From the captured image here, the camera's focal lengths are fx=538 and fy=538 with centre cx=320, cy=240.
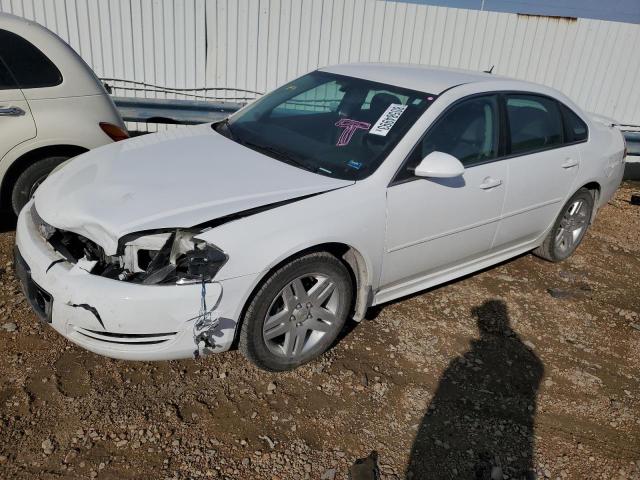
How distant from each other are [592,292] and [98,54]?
263 inches

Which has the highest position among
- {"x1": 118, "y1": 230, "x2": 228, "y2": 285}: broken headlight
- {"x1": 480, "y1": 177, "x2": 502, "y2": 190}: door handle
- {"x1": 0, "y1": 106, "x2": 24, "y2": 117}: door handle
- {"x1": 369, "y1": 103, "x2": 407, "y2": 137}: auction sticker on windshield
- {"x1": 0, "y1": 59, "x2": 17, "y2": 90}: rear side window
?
{"x1": 369, "y1": 103, "x2": 407, "y2": 137}: auction sticker on windshield

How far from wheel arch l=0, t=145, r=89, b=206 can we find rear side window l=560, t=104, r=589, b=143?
4.01m

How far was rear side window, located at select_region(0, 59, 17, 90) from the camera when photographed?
4115mm

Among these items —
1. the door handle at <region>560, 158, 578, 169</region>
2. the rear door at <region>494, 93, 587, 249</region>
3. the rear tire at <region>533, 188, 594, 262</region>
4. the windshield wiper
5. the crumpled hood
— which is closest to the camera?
the crumpled hood

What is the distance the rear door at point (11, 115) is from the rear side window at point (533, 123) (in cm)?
368

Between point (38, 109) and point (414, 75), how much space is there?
293 cm

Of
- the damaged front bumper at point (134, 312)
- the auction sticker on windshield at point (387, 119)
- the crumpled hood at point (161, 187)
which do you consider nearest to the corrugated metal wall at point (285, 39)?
the crumpled hood at point (161, 187)

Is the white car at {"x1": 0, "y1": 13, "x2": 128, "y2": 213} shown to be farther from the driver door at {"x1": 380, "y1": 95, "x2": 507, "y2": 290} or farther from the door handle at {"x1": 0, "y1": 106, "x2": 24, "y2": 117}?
the driver door at {"x1": 380, "y1": 95, "x2": 507, "y2": 290}

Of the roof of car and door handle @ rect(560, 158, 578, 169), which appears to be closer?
the roof of car

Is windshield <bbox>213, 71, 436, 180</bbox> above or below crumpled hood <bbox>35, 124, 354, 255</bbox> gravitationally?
above

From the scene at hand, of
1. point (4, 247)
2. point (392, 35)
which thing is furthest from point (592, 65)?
point (4, 247)

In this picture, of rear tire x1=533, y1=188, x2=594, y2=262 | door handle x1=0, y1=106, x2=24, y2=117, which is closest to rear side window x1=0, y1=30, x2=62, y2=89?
door handle x1=0, y1=106, x2=24, y2=117

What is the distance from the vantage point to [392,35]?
25.7 feet

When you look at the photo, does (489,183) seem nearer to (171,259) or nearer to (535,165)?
(535,165)
